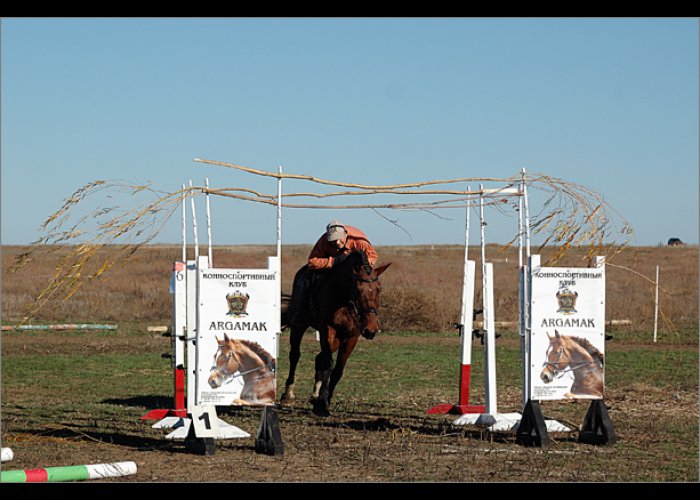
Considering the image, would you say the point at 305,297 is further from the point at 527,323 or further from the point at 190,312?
the point at 527,323

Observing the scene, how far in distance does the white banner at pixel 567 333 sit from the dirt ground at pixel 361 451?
0.64m

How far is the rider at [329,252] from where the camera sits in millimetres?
13266

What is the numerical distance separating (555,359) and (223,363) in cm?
359

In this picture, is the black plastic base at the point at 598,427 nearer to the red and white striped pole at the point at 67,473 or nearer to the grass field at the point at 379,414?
the grass field at the point at 379,414

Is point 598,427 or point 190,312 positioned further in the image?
point 190,312

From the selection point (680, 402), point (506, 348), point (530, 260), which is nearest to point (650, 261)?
point (506, 348)

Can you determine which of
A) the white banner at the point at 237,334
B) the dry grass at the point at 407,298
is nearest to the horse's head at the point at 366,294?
the white banner at the point at 237,334

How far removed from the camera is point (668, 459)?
9.95 metres

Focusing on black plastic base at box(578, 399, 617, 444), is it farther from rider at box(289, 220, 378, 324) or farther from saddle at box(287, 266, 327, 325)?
saddle at box(287, 266, 327, 325)

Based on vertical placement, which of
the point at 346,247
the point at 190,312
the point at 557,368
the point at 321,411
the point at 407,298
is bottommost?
the point at 321,411

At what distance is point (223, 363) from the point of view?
1017 cm

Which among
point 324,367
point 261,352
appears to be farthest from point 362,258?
point 261,352

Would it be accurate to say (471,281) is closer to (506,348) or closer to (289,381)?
(289,381)

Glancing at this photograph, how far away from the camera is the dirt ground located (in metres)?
8.96
